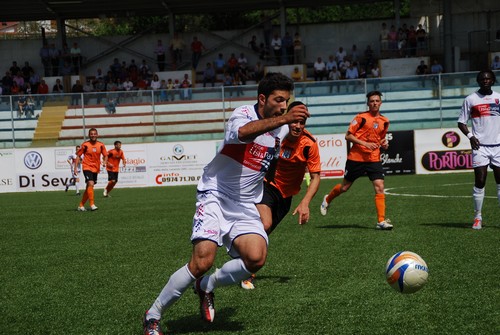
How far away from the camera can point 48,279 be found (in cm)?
900

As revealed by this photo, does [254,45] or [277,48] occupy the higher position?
[254,45]

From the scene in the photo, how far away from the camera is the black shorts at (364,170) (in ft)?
43.2

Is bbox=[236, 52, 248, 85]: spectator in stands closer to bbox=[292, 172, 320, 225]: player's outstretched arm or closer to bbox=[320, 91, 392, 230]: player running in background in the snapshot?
bbox=[320, 91, 392, 230]: player running in background

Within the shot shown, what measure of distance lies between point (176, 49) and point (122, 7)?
4.45 meters

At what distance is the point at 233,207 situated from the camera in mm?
6207

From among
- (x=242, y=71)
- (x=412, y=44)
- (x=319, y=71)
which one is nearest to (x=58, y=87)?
(x=242, y=71)

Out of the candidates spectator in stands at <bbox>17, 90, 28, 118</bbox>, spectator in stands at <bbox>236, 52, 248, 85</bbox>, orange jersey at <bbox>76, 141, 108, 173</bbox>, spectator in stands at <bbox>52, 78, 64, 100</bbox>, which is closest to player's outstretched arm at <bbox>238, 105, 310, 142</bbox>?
orange jersey at <bbox>76, 141, 108, 173</bbox>

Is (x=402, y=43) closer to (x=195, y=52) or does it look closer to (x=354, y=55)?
(x=354, y=55)

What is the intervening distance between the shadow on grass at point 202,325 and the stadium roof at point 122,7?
1414 inches

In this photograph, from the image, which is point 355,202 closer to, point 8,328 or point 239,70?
point 8,328

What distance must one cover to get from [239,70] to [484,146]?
27789mm

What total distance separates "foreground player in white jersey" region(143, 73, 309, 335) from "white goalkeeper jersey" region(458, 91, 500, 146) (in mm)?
6610

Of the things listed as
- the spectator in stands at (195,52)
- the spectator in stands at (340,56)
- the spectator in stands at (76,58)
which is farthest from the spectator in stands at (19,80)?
the spectator in stands at (340,56)

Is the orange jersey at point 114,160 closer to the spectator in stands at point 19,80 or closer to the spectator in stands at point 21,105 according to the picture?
the spectator in stands at point 21,105
